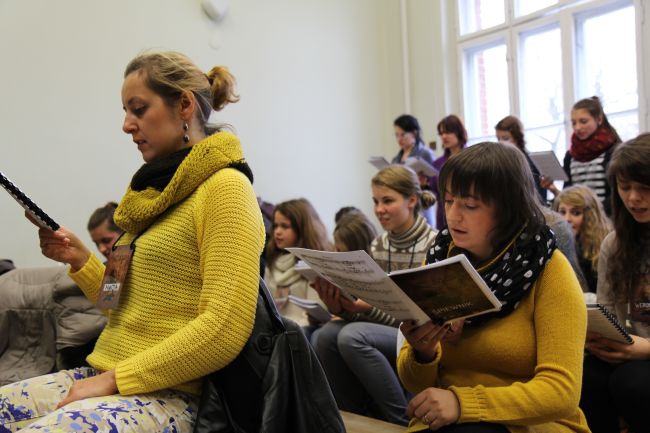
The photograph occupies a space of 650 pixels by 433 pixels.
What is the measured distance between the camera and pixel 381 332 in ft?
8.63

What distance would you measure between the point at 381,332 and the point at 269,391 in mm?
1400

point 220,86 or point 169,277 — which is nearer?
point 169,277

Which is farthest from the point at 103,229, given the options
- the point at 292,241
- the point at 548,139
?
the point at 548,139

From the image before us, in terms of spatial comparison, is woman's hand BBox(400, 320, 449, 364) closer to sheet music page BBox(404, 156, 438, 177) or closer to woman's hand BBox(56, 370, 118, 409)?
woman's hand BBox(56, 370, 118, 409)

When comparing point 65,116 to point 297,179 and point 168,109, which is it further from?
point 168,109

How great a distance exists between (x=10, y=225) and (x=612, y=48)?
15.8ft

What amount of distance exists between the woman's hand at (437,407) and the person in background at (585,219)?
1791 millimetres

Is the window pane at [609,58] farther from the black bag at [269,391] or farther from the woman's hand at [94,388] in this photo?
the woman's hand at [94,388]

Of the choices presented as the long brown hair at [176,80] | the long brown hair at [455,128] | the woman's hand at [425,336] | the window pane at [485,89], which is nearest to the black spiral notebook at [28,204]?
the long brown hair at [176,80]

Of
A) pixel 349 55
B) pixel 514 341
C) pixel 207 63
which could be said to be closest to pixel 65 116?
pixel 207 63

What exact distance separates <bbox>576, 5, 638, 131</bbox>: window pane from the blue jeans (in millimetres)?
3764

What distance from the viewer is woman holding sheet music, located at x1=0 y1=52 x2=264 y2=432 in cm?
126

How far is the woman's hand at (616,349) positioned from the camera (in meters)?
1.77

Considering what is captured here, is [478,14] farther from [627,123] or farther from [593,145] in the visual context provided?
[593,145]
